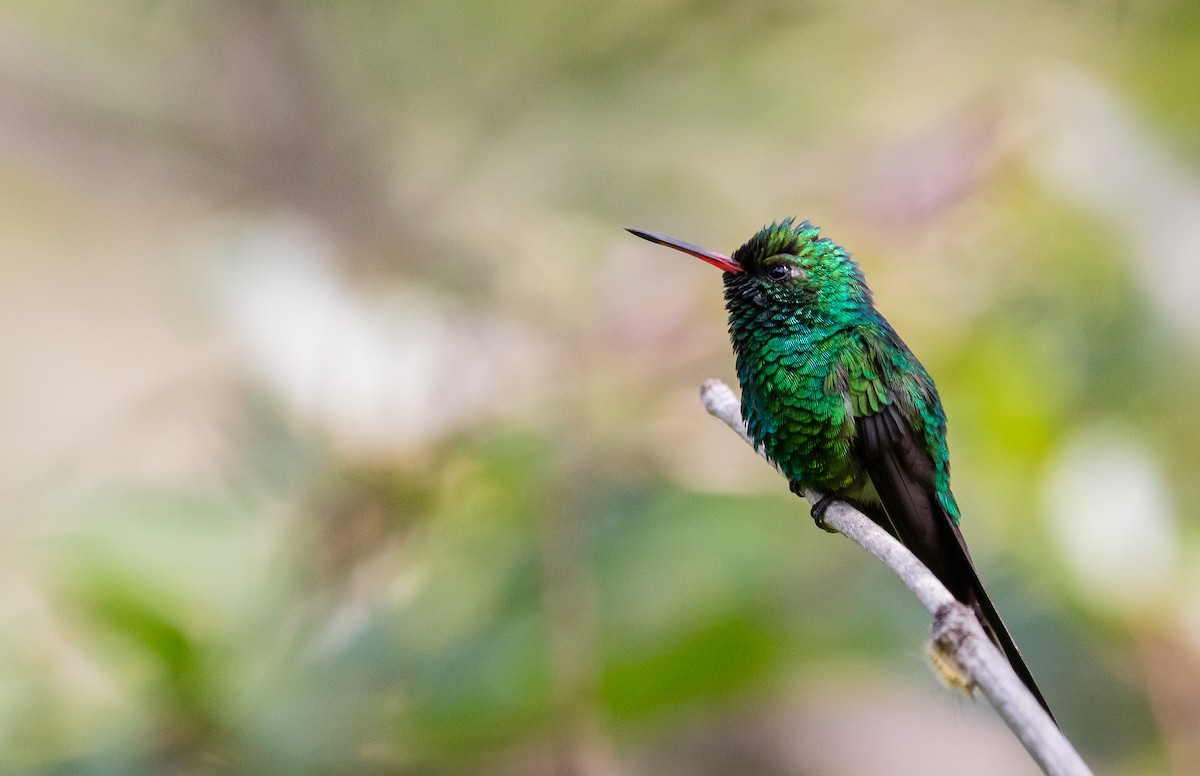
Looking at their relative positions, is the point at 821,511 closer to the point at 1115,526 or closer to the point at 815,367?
the point at 815,367

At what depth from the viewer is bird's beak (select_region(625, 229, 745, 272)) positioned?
2172 mm

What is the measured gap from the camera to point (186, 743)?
255 cm

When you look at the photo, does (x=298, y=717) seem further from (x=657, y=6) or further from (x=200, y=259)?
(x=657, y=6)

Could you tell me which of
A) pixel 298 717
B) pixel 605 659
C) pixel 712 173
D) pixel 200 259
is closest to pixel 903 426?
pixel 605 659

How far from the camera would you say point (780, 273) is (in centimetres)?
254

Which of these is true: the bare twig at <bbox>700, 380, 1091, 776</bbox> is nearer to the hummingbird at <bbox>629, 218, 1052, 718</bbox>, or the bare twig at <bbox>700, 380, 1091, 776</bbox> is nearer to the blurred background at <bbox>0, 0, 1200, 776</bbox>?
the blurred background at <bbox>0, 0, 1200, 776</bbox>

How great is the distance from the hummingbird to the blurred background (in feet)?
1.12

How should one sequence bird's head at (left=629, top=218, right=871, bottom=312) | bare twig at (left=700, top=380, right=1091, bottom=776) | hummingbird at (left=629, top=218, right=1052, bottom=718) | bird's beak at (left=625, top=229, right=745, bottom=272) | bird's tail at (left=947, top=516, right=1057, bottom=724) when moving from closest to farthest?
bare twig at (left=700, top=380, right=1091, bottom=776)
bird's tail at (left=947, top=516, right=1057, bottom=724)
bird's beak at (left=625, top=229, right=745, bottom=272)
hummingbird at (left=629, top=218, right=1052, bottom=718)
bird's head at (left=629, top=218, right=871, bottom=312)

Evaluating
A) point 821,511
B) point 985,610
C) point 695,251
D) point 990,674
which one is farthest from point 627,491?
point 990,674

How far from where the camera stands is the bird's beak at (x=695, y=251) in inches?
85.5

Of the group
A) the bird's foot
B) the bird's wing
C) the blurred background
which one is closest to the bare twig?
the blurred background

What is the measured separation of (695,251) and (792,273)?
352mm

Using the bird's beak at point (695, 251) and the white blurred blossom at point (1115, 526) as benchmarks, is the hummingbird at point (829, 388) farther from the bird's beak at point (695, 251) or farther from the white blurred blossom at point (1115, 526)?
the white blurred blossom at point (1115, 526)

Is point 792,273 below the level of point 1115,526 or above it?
above
